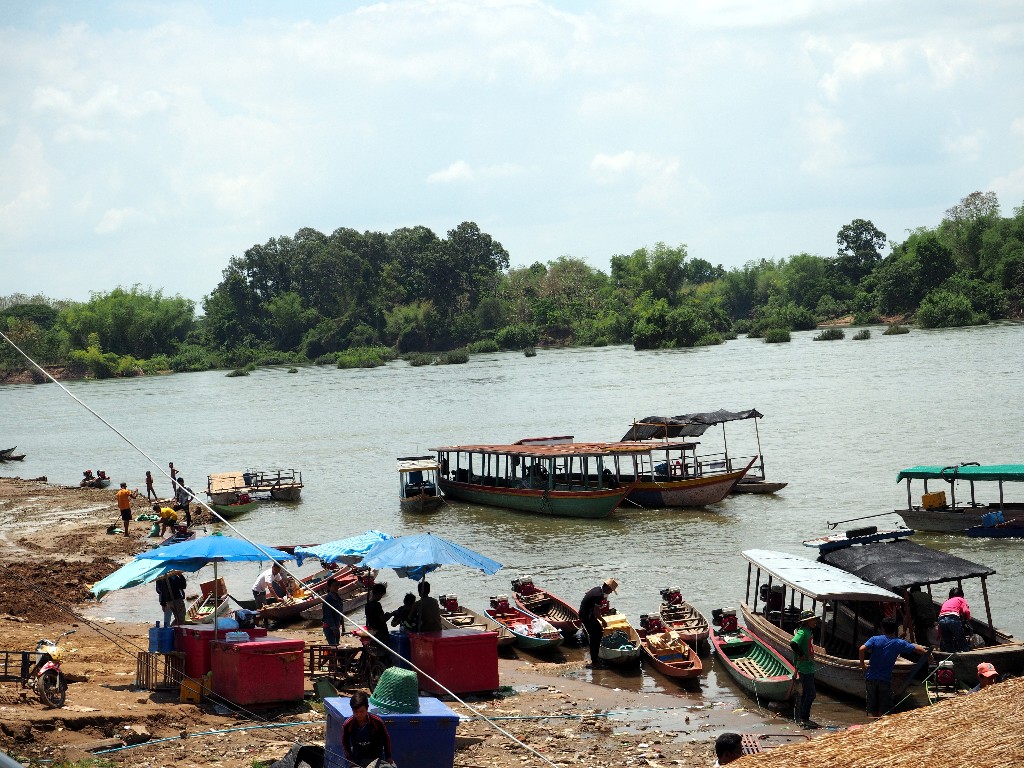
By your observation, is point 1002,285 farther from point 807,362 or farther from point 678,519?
point 678,519

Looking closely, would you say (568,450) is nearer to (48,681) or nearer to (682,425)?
(682,425)

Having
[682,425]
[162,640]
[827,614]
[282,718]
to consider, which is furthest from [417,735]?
[682,425]

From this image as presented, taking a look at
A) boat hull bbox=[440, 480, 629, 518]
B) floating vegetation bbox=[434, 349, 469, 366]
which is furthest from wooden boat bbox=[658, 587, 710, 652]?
floating vegetation bbox=[434, 349, 469, 366]

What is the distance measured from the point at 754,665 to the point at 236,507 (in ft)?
77.8

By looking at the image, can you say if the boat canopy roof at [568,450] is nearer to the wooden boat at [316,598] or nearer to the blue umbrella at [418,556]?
the wooden boat at [316,598]

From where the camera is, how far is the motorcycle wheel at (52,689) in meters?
12.4

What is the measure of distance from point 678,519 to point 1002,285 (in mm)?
91392

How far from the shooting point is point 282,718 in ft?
42.7

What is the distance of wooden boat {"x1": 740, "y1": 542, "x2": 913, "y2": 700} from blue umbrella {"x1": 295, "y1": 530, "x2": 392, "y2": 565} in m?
6.00

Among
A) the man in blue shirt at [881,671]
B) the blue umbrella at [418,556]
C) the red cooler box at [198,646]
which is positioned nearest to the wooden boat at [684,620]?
the blue umbrella at [418,556]

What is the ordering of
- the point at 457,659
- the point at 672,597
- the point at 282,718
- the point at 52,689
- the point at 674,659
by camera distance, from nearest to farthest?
the point at 52,689, the point at 282,718, the point at 457,659, the point at 674,659, the point at 672,597

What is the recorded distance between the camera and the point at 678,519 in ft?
107

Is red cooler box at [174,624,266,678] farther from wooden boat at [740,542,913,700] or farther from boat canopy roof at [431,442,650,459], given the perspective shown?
boat canopy roof at [431,442,650,459]

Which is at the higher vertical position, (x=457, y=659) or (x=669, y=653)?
(x=457, y=659)
